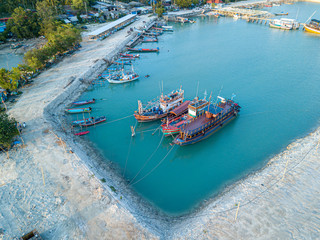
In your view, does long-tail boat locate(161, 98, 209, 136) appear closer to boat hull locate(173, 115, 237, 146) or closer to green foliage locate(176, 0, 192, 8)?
boat hull locate(173, 115, 237, 146)

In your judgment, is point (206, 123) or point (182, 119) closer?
point (206, 123)

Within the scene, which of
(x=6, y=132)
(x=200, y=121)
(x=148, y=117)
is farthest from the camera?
(x=148, y=117)

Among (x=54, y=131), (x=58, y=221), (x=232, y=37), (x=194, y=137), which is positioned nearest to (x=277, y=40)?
(x=232, y=37)

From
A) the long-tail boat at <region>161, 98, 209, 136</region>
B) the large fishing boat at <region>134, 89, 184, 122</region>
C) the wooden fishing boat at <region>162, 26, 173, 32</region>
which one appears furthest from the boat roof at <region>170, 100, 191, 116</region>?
the wooden fishing boat at <region>162, 26, 173, 32</region>

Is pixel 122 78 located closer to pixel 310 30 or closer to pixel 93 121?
pixel 93 121

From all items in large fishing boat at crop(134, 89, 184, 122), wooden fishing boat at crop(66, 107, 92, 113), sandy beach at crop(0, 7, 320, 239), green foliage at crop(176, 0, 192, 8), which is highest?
green foliage at crop(176, 0, 192, 8)

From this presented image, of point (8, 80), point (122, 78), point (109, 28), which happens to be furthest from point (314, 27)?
point (8, 80)
